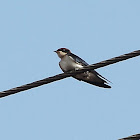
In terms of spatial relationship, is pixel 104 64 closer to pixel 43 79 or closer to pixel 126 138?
pixel 43 79

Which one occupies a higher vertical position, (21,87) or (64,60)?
(64,60)

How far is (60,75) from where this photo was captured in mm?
6094

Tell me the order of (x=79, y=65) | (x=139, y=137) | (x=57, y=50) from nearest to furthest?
(x=139, y=137) < (x=79, y=65) < (x=57, y=50)

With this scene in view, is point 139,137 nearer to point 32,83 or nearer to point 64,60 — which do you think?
point 32,83

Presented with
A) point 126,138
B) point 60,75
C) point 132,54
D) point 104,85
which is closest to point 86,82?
point 104,85

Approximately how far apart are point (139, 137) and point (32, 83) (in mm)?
1592

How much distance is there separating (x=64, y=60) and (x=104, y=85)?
0.77m

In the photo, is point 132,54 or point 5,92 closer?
point 132,54

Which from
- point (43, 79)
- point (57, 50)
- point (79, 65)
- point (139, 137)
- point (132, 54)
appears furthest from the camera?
point (57, 50)

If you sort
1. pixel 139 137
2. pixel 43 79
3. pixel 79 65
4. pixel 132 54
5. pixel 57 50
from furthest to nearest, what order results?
1. pixel 57 50
2. pixel 79 65
3. pixel 43 79
4. pixel 132 54
5. pixel 139 137

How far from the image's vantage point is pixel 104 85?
27.1 feet

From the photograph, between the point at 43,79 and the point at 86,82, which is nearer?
the point at 43,79

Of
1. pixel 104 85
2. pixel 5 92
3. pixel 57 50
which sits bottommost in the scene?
pixel 5 92

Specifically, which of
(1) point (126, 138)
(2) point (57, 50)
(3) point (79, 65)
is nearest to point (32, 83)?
(1) point (126, 138)
